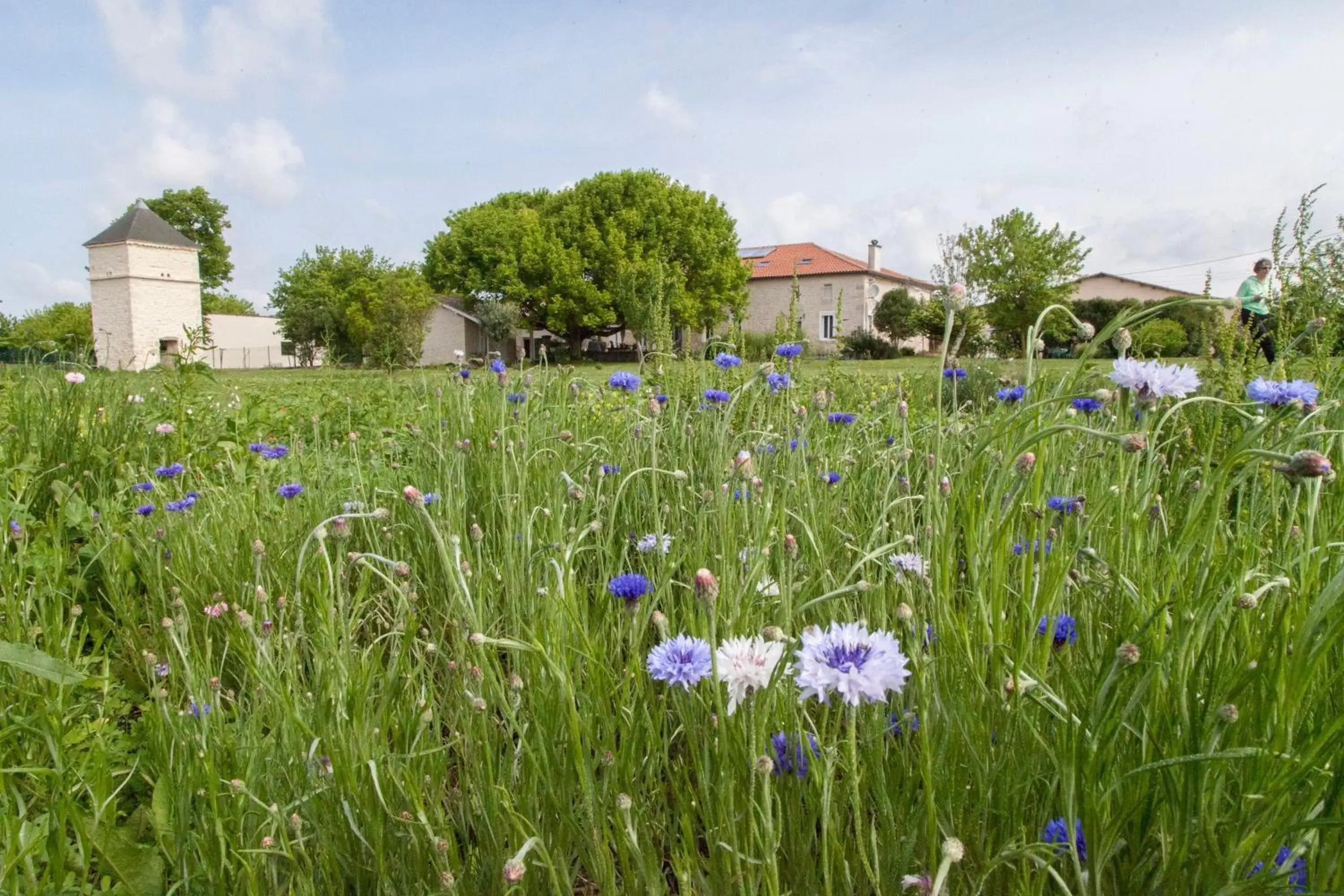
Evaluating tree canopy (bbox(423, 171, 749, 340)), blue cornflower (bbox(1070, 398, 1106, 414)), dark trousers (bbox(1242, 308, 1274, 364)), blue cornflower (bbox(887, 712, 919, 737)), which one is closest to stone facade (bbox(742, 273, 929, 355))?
tree canopy (bbox(423, 171, 749, 340))

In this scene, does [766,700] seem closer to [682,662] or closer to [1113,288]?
[682,662]

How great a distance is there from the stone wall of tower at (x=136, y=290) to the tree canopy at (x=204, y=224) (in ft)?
25.3

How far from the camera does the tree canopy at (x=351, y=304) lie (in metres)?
28.8

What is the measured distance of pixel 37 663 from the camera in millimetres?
1363

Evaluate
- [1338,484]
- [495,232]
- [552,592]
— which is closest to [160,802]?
[552,592]

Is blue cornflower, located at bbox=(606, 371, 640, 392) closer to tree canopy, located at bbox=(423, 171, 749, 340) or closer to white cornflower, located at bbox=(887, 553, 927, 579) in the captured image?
white cornflower, located at bbox=(887, 553, 927, 579)

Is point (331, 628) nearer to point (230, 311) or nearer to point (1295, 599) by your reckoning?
point (1295, 599)

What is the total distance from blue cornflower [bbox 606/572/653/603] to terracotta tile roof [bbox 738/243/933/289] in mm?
Answer: 40213

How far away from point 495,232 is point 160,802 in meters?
37.7

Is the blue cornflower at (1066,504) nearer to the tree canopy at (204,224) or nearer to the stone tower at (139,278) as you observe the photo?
the stone tower at (139,278)

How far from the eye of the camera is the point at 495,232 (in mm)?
37125

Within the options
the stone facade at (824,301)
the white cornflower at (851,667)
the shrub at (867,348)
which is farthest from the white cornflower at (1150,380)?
the stone facade at (824,301)

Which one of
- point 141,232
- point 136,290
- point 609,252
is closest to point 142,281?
point 136,290

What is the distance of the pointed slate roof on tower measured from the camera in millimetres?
34125
